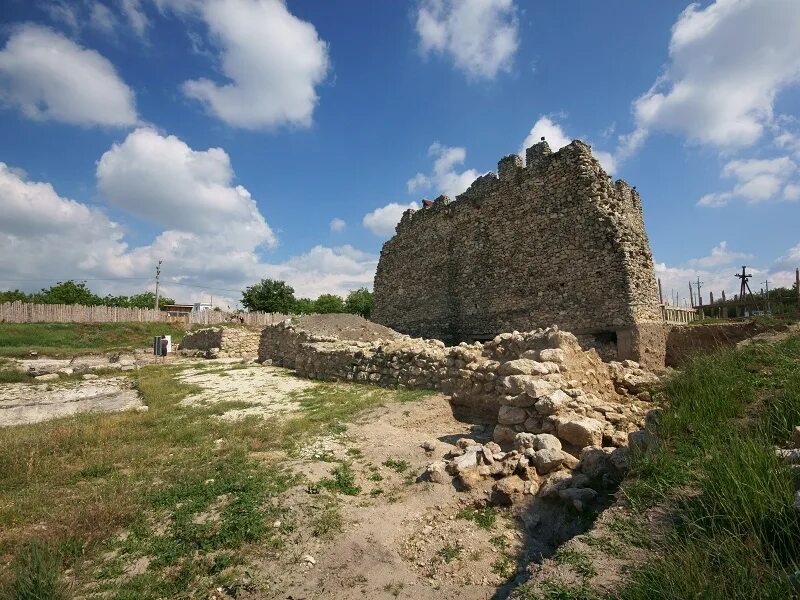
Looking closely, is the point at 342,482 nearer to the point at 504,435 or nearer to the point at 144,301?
the point at 504,435

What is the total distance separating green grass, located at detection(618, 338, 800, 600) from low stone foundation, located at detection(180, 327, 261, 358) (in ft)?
82.7

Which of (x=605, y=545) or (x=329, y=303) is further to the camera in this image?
(x=329, y=303)

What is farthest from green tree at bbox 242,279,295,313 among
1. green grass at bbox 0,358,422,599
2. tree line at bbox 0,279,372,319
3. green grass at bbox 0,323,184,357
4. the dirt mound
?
green grass at bbox 0,358,422,599

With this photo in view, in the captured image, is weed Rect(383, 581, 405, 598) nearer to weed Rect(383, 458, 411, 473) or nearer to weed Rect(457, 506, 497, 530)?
weed Rect(457, 506, 497, 530)

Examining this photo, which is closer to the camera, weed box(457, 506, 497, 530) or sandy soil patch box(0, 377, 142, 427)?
weed box(457, 506, 497, 530)

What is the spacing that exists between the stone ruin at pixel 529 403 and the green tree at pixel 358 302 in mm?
48656

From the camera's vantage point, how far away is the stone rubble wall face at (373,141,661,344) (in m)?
12.9

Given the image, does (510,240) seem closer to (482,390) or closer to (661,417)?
(482,390)

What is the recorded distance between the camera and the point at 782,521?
2574 mm

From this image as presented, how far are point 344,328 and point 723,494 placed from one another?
17236 millimetres

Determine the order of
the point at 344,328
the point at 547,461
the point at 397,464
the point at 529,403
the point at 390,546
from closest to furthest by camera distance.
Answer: the point at 390,546 → the point at 547,461 → the point at 397,464 → the point at 529,403 → the point at 344,328

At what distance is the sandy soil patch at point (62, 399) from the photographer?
10.0 m

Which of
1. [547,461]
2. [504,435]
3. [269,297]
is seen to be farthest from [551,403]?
[269,297]

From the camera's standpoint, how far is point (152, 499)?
475 centimetres
